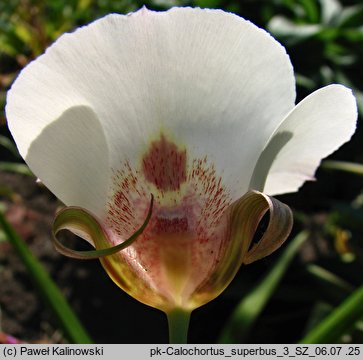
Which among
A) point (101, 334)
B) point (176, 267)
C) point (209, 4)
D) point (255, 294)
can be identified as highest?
point (176, 267)

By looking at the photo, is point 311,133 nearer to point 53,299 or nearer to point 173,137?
point 173,137

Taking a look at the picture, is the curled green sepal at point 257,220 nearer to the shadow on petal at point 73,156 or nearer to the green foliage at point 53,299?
the shadow on petal at point 73,156

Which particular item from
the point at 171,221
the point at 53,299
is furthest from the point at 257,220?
the point at 53,299

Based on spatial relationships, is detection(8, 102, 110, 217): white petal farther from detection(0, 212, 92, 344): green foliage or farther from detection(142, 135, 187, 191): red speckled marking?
detection(0, 212, 92, 344): green foliage

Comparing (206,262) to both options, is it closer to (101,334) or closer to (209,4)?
(101,334)
